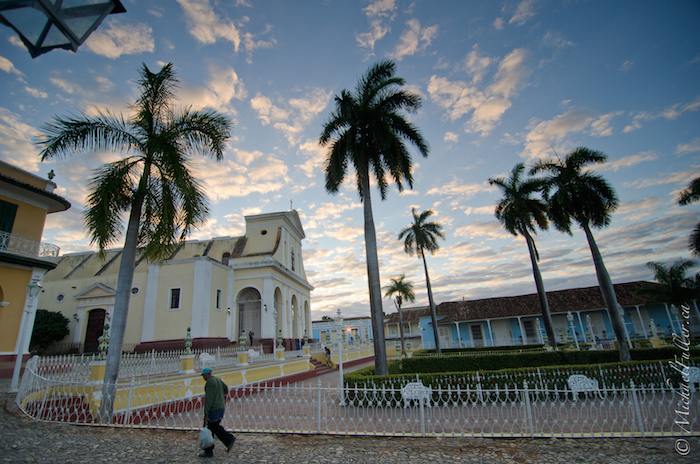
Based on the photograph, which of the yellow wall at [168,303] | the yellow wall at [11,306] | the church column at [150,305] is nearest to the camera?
the yellow wall at [11,306]

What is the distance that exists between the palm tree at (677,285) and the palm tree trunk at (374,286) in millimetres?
25709

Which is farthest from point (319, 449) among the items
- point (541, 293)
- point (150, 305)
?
point (150, 305)

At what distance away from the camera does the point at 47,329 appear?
65.3ft

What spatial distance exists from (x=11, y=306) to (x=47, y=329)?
973cm

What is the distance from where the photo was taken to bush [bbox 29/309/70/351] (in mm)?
19688

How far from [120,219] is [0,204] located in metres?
8.13

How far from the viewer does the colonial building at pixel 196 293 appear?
20.9 metres

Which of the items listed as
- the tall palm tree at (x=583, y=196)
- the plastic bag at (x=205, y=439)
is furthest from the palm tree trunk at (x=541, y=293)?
the plastic bag at (x=205, y=439)

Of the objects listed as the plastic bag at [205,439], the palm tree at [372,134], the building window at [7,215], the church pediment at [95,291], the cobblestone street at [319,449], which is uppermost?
Answer: the palm tree at [372,134]

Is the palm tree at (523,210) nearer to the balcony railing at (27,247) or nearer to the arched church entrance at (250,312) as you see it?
the arched church entrance at (250,312)

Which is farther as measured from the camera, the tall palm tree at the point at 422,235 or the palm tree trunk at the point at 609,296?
the tall palm tree at the point at 422,235

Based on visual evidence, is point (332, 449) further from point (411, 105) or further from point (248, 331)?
point (248, 331)

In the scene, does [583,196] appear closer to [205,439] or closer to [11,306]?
[205,439]

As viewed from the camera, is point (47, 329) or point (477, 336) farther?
point (477, 336)
